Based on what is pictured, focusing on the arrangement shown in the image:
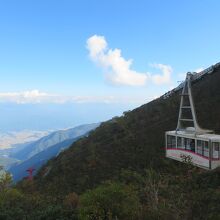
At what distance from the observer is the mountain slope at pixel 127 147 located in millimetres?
37844

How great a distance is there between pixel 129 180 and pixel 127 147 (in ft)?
42.8

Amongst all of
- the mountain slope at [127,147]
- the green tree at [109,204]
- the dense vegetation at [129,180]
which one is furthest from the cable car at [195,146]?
the green tree at [109,204]

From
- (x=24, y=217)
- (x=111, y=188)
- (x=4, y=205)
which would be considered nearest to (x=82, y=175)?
(x=4, y=205)

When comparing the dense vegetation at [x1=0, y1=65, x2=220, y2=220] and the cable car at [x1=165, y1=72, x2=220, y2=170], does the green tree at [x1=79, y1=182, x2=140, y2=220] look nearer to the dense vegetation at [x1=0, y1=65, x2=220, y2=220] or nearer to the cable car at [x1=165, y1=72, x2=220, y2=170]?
the dense vegetation at [x1=0, y1=65, x2=220, y2=220]

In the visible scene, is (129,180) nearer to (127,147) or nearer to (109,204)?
(127,147)

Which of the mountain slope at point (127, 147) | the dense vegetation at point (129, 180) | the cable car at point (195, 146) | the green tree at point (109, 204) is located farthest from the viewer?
the mountain slope at point (127, 147)

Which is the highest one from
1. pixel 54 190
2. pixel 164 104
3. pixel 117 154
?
pixel 164 104

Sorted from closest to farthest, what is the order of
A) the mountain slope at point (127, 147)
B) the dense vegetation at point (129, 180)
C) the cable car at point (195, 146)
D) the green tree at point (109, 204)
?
1. the green tree at point (109, 204)
2. the dense vegetation at point (129, 180)
3. the cable car at point (195, 146)
4. the mountain slope at point (127, 147)

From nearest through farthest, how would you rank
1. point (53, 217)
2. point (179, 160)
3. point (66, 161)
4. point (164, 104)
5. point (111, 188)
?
point (111, 188) < point (53, 217) < point (179, 160) < point (66, 161) < point (164, 104)

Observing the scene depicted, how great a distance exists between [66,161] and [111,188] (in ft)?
103

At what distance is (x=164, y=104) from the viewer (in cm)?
5822

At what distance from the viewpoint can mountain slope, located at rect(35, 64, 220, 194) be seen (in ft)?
124

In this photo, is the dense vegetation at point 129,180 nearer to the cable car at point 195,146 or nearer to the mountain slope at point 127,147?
the mountain slope at point 127,147

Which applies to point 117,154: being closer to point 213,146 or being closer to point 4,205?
point 213,146
